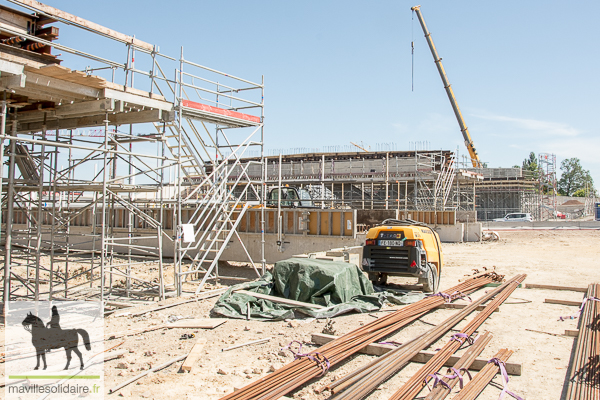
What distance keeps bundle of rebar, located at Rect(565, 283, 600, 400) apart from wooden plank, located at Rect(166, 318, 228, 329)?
217 inches

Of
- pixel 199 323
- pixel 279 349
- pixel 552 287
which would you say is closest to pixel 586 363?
pixel 279 349

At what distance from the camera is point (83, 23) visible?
9.62 meters

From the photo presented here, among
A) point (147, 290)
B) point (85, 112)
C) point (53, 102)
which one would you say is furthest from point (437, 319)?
point (53, 102)

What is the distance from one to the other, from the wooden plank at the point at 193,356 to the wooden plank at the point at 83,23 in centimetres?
678

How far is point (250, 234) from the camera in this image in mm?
16094

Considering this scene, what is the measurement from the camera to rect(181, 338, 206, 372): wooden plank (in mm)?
6047

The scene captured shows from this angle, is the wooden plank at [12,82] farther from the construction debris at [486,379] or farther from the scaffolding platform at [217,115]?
the construction debris at [486,379]

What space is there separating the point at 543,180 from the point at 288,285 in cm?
5996

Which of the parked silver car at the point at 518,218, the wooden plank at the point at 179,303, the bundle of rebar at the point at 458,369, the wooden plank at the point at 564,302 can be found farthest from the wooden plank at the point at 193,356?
the parked silver car at the point at 518,218

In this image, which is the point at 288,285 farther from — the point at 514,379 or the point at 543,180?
the point at 543,180

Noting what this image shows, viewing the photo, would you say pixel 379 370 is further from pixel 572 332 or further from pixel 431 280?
pixel 431 280

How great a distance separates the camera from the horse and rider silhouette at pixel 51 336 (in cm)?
720

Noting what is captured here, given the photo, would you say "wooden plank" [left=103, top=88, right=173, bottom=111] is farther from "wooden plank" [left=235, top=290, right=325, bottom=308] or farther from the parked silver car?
the parked silver car

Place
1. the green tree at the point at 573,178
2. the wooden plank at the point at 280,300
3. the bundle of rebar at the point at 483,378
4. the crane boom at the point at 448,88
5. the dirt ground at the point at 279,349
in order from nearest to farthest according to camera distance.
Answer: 1. the bundle of rebar at the point at 483,378
2. the dirt ground at the point at 279,349
3. the wooden plank at the point at 280,300
4. the crane boom at the point at 448,88
5. the green tree at the point at 573,178
